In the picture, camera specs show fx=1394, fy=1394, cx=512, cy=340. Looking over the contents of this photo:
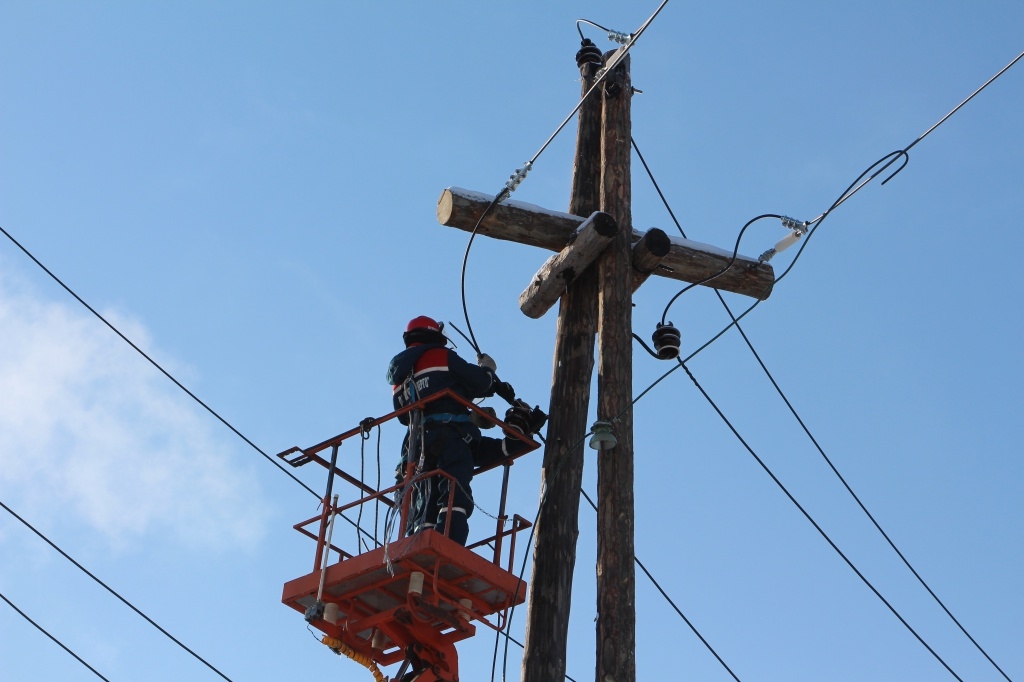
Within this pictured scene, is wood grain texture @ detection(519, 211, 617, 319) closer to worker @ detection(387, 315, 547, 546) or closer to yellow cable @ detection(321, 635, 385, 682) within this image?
worker @ detection(387, 315, 547, 546)

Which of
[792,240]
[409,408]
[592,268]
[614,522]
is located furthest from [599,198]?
[614,522]

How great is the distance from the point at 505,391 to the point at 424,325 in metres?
0.86

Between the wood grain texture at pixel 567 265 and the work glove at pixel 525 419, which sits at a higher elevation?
the wood grain texture at pixel 567 265

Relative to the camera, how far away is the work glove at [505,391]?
985 cm

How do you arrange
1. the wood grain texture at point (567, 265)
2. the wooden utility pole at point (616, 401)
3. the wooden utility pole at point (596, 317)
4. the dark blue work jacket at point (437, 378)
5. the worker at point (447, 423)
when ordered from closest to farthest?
the wooden utility pole at point (616, 401)
the wooden utility pole at point (596, 317)
the wood grain texture at point (567, 265)
the worker at point (447, 423)
the dark blue work jacket at point (437, 378)

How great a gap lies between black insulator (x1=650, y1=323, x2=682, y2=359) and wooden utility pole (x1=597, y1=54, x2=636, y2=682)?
345mm

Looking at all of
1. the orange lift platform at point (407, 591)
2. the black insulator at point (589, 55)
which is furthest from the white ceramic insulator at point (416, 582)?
the black insulator at point (589, 55)

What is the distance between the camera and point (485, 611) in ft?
30.1

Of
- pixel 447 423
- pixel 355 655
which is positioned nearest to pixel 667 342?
pixel 447 423

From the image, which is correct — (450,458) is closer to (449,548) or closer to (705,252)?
(449,548)

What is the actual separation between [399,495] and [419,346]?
45.8 inches

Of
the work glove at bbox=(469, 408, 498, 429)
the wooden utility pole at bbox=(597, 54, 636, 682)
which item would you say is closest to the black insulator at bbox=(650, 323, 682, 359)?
the wooden utility pole at bbox=(597, 54, 636, 682)

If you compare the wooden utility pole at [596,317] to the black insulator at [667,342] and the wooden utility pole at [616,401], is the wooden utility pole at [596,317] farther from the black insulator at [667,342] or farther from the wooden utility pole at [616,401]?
the black insulator at [667,342]

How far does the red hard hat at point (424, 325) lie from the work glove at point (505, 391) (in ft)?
2.27
